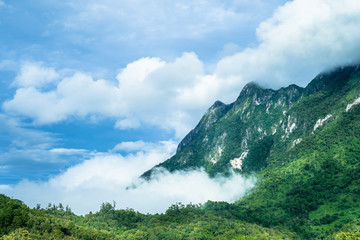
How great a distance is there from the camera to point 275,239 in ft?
478

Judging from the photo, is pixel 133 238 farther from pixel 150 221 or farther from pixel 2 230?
pixel 2 230

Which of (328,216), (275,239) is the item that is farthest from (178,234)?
(328,216)

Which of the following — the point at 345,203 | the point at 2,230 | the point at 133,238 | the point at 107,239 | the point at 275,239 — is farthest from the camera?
the point at 345,203

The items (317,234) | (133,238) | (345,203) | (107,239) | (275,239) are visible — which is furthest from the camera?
(345,203)

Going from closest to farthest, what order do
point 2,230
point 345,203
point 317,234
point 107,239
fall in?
point 2,230 → point 107,239 → point 317,234 → point 345,203

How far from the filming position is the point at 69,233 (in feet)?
447

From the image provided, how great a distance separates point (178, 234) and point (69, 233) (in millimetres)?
53025

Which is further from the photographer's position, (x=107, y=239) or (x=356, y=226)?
(x=356, y=226)

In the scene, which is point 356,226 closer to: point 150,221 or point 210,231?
point 210,231

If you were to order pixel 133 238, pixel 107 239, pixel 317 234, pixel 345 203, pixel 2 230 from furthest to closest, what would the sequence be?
1. pixel 345 203
2. pixel 317 234
3. pixel 133 238
4. pixel 107 239
5. pixel 2 230

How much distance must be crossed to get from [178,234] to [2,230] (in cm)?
7916

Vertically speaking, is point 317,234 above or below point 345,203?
below

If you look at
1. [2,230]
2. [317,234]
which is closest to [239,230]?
[317,234]

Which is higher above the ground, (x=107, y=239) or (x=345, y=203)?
(x=345, y=203)
